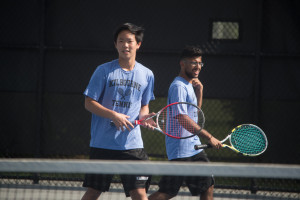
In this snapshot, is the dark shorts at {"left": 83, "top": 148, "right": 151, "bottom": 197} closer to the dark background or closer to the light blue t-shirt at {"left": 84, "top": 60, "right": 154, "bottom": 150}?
the light blue t-shirt at {"left": 84, "top": 60, "right": 154, "bottom": 150}

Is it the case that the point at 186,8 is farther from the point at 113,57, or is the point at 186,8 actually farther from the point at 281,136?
the point at 281,136

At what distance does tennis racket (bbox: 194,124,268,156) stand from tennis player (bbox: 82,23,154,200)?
0.74 metres

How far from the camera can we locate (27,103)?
4.74 m

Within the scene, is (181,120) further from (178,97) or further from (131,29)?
(131,29)

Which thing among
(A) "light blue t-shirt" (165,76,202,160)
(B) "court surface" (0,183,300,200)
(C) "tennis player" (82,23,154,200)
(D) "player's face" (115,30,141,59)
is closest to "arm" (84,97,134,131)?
(C) "tennis player" (82,23,154,200)

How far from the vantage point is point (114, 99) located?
2807 mm

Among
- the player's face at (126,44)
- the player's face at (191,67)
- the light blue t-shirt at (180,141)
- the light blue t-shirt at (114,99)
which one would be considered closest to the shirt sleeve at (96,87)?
the light blue t-shirt at (114,99)

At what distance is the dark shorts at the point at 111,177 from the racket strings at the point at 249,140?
78cm

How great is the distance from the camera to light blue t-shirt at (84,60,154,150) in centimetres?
279

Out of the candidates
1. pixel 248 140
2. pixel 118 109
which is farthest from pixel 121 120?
pixel 248 140

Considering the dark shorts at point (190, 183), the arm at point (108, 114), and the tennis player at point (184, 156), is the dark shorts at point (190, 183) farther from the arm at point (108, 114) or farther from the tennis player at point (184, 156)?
the arm at point (108, 114)

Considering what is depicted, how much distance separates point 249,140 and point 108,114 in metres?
1.12

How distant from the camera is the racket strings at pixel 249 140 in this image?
3.14 meters

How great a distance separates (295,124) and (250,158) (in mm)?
585
